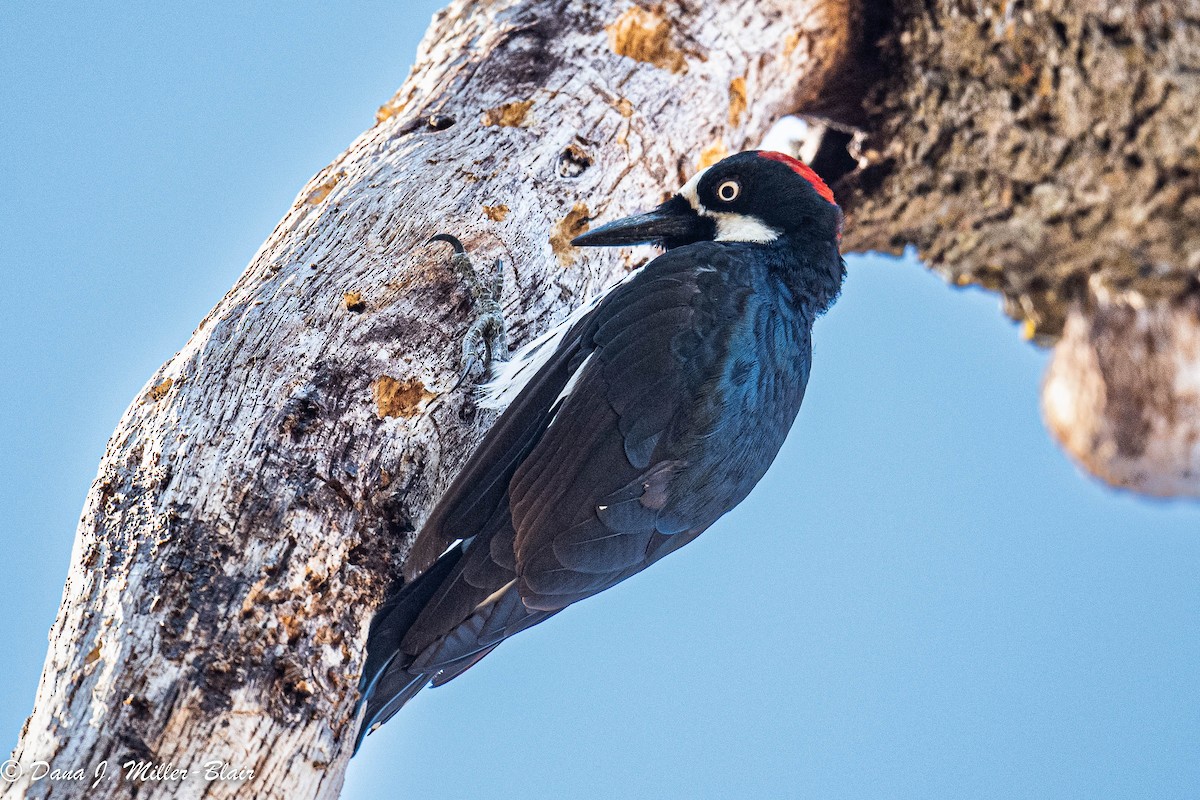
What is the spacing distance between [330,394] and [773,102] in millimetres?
1959

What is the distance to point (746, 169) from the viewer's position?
10.00 ft

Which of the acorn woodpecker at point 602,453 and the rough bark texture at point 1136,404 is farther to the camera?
the acorn woodpecker at point 602,453

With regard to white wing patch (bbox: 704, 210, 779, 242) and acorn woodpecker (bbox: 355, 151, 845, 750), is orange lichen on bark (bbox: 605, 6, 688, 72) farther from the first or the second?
acorn woodpecker (bbox: 355, 151, 845, 750)

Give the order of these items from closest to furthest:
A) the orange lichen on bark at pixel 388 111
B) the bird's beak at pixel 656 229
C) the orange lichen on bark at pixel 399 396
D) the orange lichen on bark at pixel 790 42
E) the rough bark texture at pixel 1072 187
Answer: the rough bark texture at pixel 1072 187, the orange lichen on bark at pixel 399 396, the bird's beak at pixel 656 229, the orange lichen on bark at pixel 388 111, the orange lichen on bark at pixel 790 42

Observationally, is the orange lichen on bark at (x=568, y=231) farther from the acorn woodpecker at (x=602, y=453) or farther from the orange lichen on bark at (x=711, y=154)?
the orange lichen on bark at (x=711, y=154)

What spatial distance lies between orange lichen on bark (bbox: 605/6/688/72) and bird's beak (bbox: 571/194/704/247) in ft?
1.69

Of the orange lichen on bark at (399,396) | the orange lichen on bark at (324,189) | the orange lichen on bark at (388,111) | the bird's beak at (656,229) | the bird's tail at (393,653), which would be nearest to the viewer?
the bird's tail at (393,653)

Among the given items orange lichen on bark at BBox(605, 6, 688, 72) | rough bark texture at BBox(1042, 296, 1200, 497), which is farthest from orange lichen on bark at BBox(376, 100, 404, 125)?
rough bark texture at BBox(1042, 296, 1200, 497)

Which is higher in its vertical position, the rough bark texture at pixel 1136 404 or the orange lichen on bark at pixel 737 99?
the orange lichen on bark at pixel 737 99

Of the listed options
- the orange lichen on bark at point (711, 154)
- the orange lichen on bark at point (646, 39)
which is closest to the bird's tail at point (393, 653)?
the orange lichen on bark at point (711, 154)

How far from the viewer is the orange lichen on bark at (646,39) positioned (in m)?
3.27

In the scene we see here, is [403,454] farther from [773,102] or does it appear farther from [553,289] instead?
[773,102]

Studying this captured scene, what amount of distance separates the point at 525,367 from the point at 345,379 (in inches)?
19.3

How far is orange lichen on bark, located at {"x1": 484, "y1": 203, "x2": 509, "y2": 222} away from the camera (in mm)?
2867
